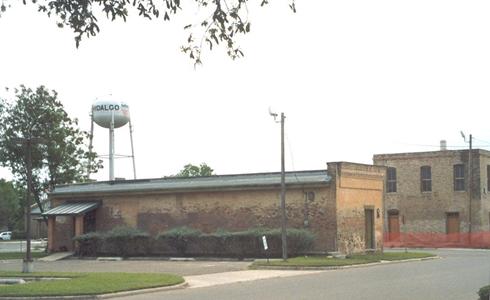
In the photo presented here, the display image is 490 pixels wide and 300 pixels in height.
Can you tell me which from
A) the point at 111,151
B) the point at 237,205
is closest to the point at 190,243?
the point at 237,205

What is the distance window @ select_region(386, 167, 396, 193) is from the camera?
59.3m

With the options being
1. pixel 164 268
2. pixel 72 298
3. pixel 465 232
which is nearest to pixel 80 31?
pixel 72 298

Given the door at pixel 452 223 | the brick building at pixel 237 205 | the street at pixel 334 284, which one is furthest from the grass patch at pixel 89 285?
the door at pixel 452 223

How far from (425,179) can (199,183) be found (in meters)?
24.6

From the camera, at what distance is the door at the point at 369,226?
39.3m

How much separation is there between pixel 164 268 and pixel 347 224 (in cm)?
1104

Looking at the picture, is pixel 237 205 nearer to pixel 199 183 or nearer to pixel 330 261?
pixel 199 183

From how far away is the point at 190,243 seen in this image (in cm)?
3869

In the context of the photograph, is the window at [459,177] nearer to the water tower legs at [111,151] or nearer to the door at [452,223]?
the door at [452,223]

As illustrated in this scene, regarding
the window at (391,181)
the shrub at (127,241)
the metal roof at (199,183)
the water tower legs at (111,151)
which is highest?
the water tower legs at (111,151)

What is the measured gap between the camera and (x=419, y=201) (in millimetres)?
57906

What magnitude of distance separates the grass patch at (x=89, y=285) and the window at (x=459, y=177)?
38.4m

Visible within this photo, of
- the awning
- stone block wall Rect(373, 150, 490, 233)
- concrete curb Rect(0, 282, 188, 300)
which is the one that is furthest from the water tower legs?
concrete curb Rect(0, 282, 188, 300)

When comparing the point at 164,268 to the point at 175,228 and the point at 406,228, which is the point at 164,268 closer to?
the point at 175,228
